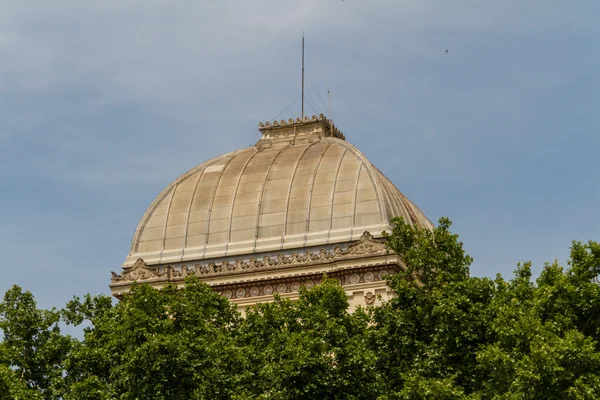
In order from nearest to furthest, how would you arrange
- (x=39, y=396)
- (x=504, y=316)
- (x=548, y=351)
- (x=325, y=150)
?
1. (x=548, y=351)
2. (x=504, y=316)
3. (x=39, y=396)
4. (x=325, y=150)

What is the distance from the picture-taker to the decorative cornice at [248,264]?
270 ft

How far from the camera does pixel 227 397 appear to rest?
212ft

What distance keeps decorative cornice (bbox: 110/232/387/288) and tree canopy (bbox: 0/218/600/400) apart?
12.7m

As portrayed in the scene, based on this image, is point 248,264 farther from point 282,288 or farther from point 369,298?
point 369,298

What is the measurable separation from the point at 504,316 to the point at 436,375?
4198 millimetres

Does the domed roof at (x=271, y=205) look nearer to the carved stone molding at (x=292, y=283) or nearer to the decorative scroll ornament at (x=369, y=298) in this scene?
the carved stone molding at (x=292, y=283)

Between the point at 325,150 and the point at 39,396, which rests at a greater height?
the point at 325,150

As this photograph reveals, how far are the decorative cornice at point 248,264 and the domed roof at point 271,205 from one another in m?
1.20

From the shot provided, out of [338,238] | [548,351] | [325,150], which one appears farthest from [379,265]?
[548,351]

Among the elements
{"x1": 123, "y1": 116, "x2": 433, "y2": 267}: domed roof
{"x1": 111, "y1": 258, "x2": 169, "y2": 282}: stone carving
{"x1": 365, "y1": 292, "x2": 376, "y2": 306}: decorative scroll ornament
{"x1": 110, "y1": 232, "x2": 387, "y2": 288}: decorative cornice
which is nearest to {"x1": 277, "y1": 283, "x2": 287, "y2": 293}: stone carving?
{"x1": 110, "y1": 232, "x2": 387, "y2": 288}: decorative cornice

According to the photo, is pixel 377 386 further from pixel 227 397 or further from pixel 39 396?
pixel 39 396

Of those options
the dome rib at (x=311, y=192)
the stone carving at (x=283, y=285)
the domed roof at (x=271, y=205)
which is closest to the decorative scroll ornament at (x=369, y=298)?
the stone carving at (x=283, y=285)

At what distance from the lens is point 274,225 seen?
286 feet

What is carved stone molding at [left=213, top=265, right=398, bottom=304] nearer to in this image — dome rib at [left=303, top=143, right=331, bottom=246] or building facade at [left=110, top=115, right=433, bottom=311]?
building facade at [left=110, top=115, right=433, bottom=311]
